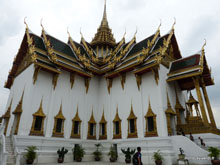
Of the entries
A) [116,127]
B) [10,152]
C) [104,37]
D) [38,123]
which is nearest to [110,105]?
[116,127]

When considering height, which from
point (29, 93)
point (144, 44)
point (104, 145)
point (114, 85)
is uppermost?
point (144, 44)

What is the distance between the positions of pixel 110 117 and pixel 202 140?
671 centimetres

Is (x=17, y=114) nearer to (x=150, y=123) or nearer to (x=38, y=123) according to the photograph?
(x=38, y=123)

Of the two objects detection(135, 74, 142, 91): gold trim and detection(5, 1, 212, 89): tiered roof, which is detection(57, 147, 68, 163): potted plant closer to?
detection(5, 1, 212, 89): tiered roof

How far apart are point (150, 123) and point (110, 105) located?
407cm

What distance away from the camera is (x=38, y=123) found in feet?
35.9

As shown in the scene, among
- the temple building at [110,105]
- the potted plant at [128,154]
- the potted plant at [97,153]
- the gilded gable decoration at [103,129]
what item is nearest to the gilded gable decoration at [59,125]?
the temple building at [110,105]

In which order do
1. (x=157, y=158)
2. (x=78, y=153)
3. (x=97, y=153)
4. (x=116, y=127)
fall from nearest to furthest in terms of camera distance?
1. (x=157, y=158)
2. (x=78, y=153)
3. (x=97, y=153)
4. (x=116, y=127)

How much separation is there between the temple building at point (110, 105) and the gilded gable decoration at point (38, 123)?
0.20ft

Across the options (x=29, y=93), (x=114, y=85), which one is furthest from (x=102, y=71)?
(x=29, y=93)

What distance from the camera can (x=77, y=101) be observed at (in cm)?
1344

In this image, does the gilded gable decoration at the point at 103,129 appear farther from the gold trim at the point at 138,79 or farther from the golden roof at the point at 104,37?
the golden roof at the point at 104,37

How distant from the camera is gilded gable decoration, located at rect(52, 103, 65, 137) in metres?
11.5

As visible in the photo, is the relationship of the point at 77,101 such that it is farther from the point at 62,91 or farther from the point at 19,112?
the point at 19,112
